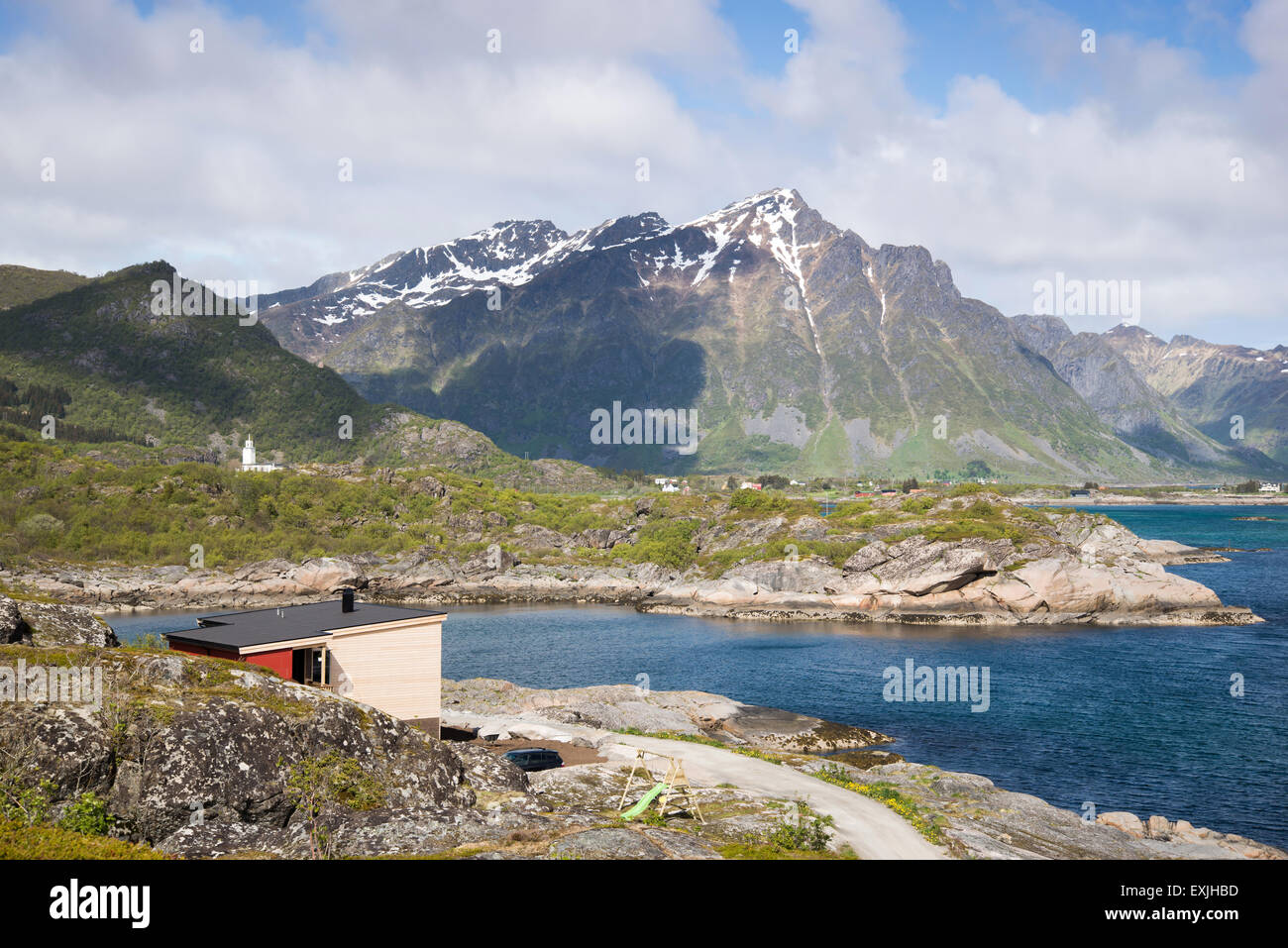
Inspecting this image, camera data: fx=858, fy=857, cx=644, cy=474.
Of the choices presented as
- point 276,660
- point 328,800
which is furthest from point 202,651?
point 328,800

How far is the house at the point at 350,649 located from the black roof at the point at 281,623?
0.14 ft

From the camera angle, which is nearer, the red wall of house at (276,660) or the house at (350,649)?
the red wall of house at (276,660)

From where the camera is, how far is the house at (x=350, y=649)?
3609cm

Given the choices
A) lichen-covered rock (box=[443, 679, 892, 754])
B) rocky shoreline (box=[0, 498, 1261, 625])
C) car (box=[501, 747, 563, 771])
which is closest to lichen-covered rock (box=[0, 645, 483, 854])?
car (box=[501, 747, 563, 771])

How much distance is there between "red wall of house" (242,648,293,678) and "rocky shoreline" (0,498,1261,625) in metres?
81.1

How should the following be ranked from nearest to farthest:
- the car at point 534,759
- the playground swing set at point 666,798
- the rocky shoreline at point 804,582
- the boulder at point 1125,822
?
the playground swing set at point 666,798 → the car at point 534,759 → the boulder at point 1125,822 → the rocky shoreline at point 804,582

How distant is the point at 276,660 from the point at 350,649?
3043 millimetres

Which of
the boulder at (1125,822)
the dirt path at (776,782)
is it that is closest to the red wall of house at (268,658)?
the dirt path at (776,782)

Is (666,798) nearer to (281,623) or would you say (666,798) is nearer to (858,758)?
(281,623)

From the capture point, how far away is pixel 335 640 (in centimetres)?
3716

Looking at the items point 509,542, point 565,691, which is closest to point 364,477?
point 509,542

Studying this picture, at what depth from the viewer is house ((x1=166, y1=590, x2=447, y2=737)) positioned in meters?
36.1

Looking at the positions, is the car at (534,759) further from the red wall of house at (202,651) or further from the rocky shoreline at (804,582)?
the rocky shoreline at (804,582)
